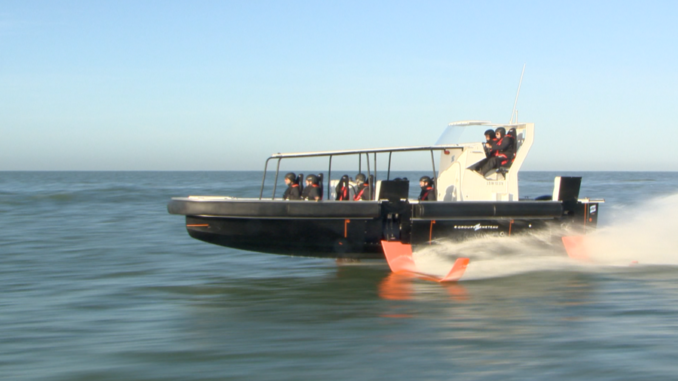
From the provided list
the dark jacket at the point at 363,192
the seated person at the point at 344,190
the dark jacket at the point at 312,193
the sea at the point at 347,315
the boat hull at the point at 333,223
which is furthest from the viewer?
the seated person at the point at 344,190

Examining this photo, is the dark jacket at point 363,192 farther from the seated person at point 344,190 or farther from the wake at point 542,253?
the wake at point 542,253

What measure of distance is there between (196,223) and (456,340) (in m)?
3.29

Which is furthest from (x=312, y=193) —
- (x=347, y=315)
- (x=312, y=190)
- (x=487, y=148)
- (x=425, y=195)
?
(x=487, y=148)

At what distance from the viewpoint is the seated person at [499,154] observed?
7785 mm

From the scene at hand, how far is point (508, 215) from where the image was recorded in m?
7.36

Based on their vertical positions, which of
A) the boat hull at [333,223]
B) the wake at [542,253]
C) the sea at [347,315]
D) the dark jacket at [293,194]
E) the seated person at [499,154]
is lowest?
the sea at [347,315]

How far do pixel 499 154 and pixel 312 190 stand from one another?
7.74 feet

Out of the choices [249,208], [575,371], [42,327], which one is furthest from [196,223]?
[575,371]

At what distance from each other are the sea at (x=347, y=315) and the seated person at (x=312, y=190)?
0.73 m

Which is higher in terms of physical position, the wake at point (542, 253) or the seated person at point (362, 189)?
the seated person at point (362, 189)

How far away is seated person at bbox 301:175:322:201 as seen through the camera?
7.24 m

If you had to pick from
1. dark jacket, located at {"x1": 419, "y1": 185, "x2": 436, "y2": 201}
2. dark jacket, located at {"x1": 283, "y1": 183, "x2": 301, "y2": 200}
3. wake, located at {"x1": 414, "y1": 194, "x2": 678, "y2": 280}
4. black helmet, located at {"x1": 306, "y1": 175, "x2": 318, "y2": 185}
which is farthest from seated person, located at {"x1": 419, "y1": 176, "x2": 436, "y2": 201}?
dark jacket, located at {"x1": 283, "y1": 183, "x2": 301, "y2": 200}

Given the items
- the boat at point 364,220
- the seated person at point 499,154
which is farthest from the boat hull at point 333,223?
the seated person at point 499,154

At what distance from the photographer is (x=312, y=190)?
725 centimetres
